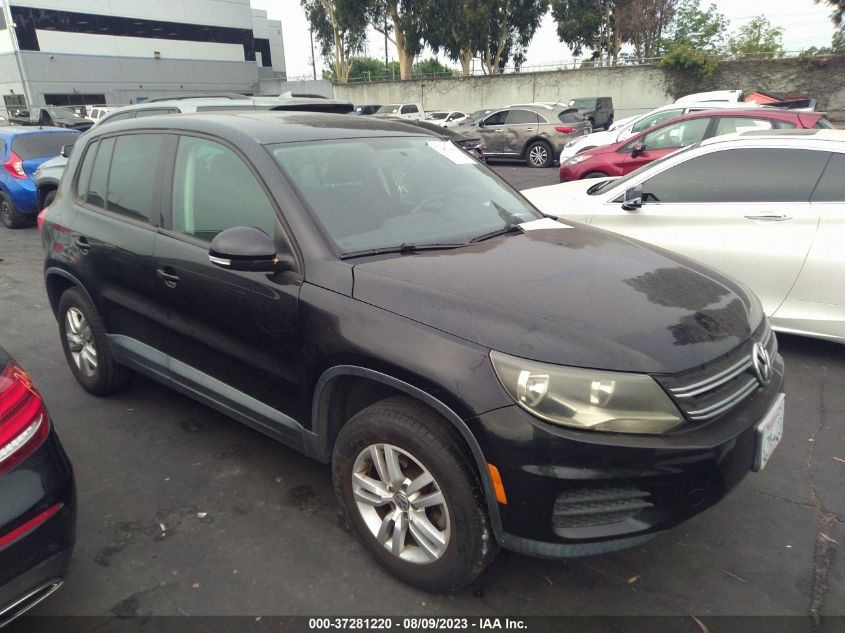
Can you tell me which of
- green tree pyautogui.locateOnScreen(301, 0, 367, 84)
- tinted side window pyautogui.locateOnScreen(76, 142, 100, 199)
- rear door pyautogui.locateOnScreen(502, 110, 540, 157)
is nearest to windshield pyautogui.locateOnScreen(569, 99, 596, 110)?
rear door pyautogui.locateOnScreen(502, 110, 540, 157)

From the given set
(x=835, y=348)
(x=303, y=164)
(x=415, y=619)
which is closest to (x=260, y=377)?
(x=303, y=164)

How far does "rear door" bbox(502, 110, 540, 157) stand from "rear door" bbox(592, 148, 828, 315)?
481 inches

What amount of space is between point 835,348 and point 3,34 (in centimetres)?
4452

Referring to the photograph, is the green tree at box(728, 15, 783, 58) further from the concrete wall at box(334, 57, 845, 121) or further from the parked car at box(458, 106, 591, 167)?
the parked car at box(458, 106, 591, 167)

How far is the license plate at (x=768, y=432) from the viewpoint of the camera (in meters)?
2.23

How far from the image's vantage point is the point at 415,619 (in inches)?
90.2

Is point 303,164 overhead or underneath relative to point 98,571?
overhead

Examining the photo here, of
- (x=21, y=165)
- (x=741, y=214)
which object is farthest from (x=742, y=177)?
(x=21, y=165)

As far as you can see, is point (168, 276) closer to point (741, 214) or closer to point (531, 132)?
point (741, 214)

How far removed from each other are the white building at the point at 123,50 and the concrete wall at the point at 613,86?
1334cm

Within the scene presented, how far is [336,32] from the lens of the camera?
134ft

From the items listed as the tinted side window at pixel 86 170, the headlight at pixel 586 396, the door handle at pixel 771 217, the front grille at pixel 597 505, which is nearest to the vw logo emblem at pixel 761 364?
the headlight at pixel 586 396

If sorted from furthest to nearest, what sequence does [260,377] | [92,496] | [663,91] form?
[663,91] < [92,496] < [260,377]

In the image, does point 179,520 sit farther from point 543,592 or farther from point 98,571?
point 543,592
